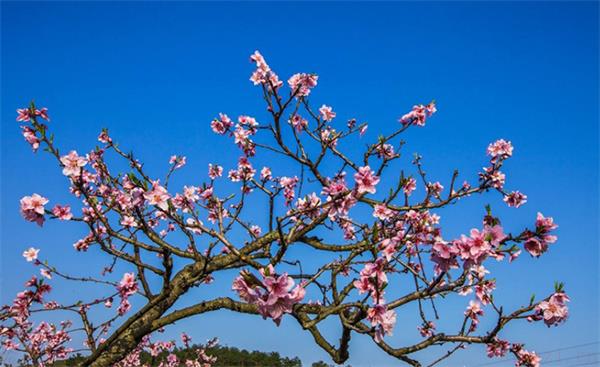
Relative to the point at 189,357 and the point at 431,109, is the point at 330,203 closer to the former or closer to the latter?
the point at 431,109

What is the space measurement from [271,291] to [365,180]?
140 cm

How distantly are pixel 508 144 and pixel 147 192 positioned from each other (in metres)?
4.89

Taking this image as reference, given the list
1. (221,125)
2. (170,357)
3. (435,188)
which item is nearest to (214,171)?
(221,125)

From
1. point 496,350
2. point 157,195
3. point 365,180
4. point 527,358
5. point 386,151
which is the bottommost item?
point 527,358

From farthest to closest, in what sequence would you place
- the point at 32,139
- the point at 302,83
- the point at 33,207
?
the point at 302,83 < the point at 32,139 < the point at 33,207

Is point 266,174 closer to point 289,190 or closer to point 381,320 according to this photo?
point 289,190

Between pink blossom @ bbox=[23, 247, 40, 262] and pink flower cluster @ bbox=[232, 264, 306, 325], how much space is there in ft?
15.4

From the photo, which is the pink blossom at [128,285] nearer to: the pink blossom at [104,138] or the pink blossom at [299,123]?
the pink blossom at [104,138]

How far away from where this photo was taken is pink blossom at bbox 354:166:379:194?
4.16m

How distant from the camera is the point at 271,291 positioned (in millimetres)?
3170

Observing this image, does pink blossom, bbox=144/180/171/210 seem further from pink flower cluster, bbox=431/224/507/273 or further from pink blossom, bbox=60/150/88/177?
pink flower cluster, bbox=431/224/507/273

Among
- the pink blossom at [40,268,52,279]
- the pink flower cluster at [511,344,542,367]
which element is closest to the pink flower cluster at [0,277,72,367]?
the pink blossom at [40,268,52,279]

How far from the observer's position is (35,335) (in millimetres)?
10688

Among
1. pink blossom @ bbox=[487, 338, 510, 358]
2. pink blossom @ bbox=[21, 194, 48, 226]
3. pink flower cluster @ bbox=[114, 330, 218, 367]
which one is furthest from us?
pink flower cluster @ bbox=[114, 330, 218, 367]
